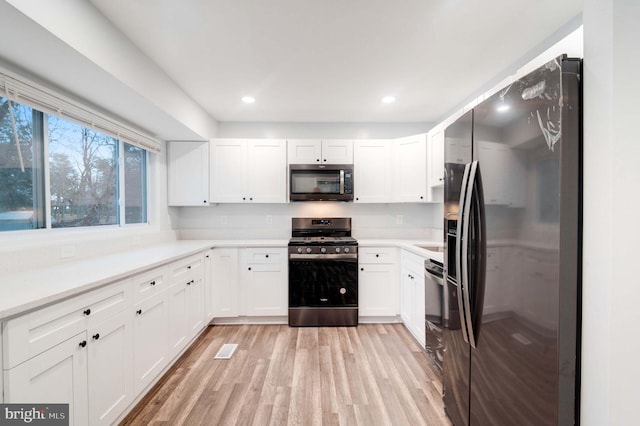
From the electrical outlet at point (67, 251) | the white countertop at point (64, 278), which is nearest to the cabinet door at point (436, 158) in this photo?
the white countertop at point (64, 278)

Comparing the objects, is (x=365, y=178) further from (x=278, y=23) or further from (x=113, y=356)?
(x=113, y=356)

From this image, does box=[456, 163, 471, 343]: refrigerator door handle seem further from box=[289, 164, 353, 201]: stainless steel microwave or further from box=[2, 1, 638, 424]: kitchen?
box=[289, 164, 353, 201]: stainless steel microwave

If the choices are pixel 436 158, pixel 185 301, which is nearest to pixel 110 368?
pixel 185 301

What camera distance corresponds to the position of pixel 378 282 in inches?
125

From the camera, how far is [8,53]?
1.44 meters

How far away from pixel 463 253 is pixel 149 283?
203 cm

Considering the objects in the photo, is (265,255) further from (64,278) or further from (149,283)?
(64,278)

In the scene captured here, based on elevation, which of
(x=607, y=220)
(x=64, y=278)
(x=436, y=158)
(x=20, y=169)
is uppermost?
Answer: (x=436, y=158)

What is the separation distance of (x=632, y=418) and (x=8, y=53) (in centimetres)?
314

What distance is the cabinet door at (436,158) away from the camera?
9.31 feet

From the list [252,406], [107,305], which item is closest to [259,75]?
[107,305]

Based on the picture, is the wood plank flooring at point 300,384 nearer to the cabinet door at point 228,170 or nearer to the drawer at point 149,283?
the drawer at point 149,283

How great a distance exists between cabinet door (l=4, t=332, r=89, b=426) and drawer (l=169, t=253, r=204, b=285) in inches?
35.8

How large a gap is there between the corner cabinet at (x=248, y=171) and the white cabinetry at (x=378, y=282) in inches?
51.2
